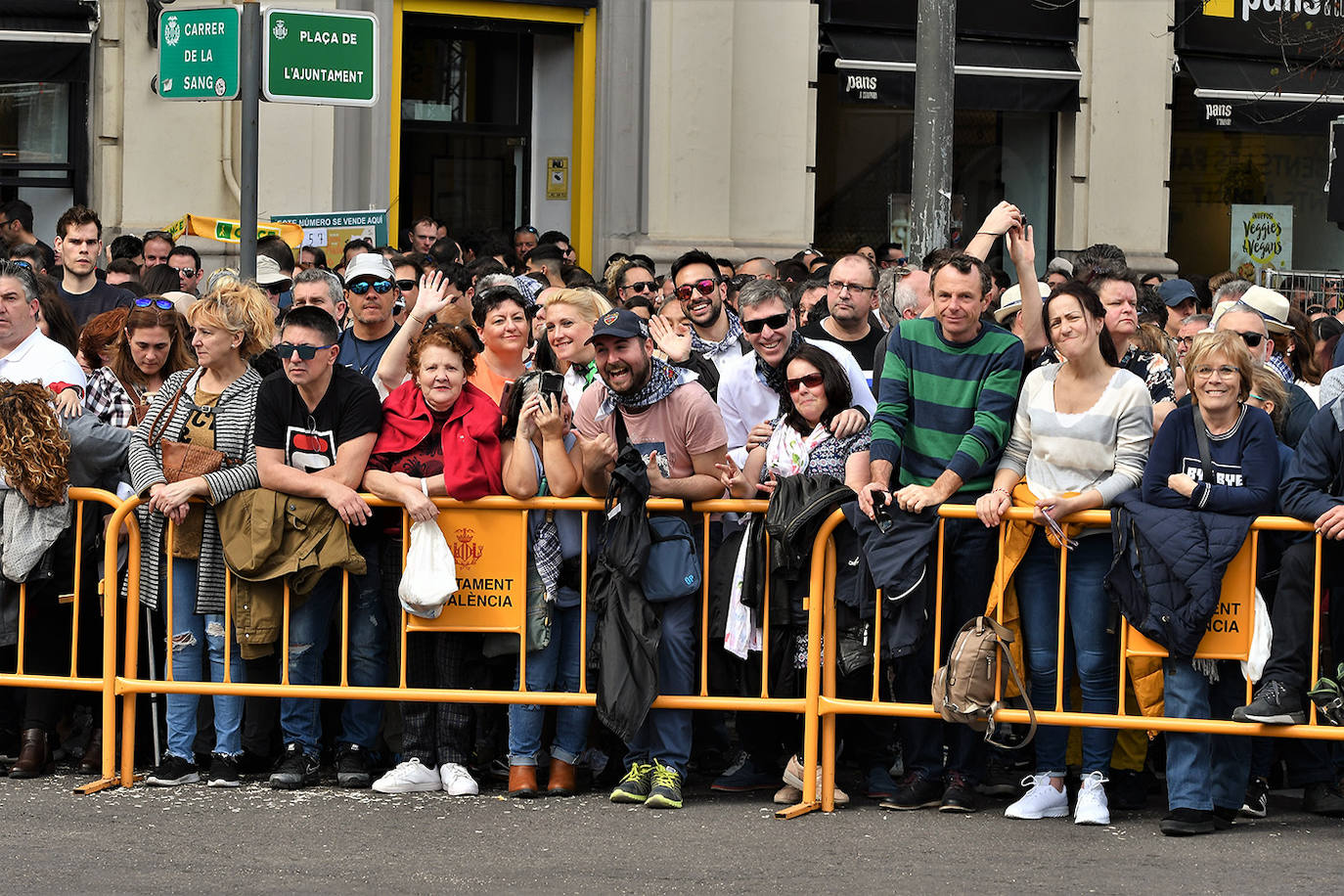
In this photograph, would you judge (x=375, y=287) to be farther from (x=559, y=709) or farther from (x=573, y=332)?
(x=559, y=709)

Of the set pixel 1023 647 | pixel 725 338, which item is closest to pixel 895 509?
pixel 1023 647

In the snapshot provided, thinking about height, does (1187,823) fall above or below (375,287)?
below

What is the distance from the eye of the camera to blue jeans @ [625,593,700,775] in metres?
7.40

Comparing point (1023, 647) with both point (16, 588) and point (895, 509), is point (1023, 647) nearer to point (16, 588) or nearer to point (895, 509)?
point (895, 509)

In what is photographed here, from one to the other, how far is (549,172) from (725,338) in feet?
29.9

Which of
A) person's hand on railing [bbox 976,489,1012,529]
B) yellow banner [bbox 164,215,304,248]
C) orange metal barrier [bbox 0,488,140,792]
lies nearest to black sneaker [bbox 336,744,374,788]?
orange metal barrier [bbox 0,488,140,792]

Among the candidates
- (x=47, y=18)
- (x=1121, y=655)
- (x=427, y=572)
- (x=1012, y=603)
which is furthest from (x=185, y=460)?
(x=47, y=18)

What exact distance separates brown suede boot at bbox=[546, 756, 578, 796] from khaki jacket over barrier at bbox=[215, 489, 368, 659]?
1102mm

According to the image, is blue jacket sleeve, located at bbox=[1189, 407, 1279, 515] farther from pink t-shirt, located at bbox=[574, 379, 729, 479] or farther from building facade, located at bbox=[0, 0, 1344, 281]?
building facade, located at bbox=[0, 0, 1344, 281]

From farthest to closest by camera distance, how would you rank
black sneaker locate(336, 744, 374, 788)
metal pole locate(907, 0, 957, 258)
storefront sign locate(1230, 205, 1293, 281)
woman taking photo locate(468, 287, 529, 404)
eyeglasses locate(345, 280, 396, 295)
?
storefront sign locate(1230, 205, 1293, 281) → metal pole locate(907, 0, 957, 258) → eyeglasses locate(345, 280, 396, 295) → woman taking photo locate(468, 287, 529, 404) → black sneaker locate(336, 744, 374, 788)

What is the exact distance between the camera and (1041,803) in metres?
7.30

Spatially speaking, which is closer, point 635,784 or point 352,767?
point 635,784

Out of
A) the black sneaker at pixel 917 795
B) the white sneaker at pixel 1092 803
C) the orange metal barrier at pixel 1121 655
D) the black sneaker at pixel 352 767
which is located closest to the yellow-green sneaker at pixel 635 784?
the orange metal barrier at pixel 1121 655

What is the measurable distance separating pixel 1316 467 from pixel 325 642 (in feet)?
12.9
